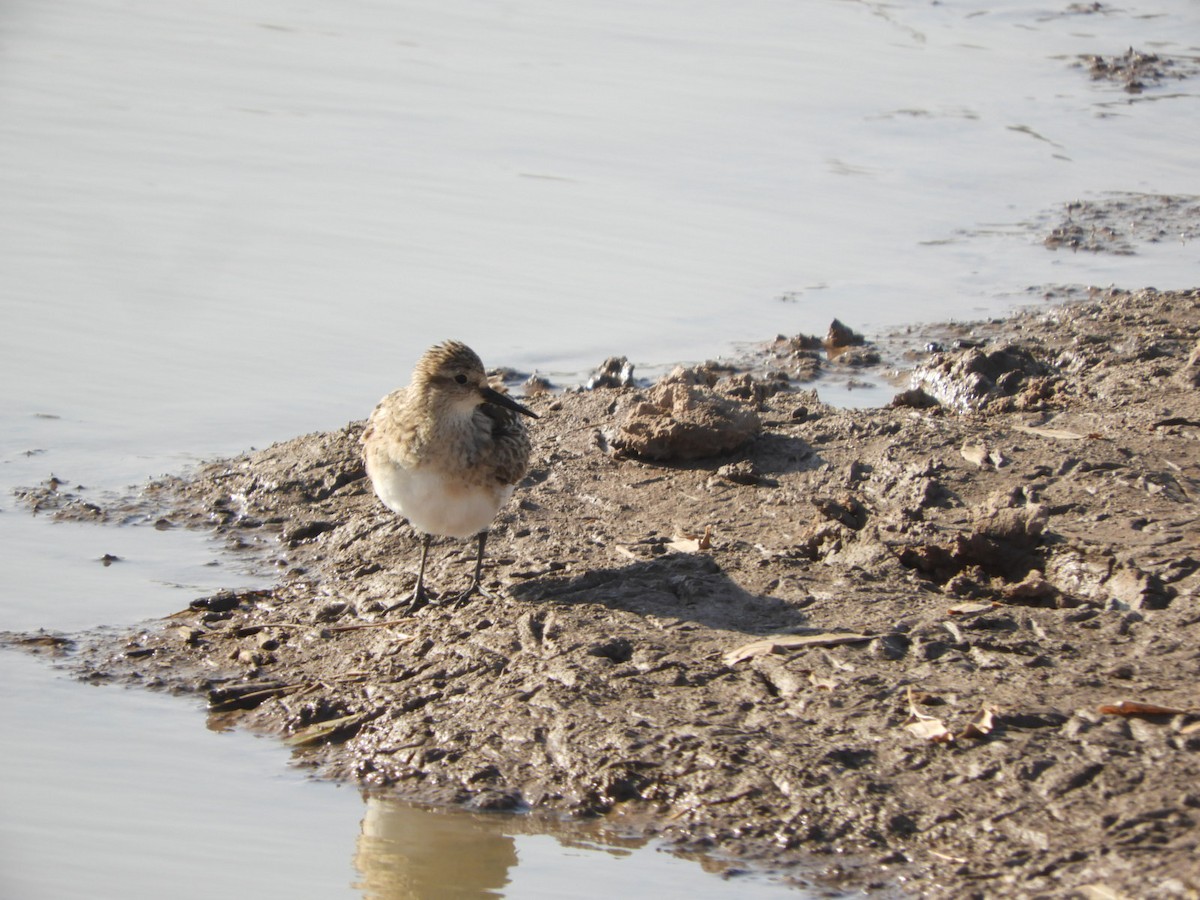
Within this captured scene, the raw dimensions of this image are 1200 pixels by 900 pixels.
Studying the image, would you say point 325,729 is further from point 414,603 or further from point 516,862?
point 516,862

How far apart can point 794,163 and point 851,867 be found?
8.68 m

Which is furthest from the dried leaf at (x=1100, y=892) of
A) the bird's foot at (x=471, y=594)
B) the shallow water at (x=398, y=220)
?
the bird's foot at (x=471, y=594)

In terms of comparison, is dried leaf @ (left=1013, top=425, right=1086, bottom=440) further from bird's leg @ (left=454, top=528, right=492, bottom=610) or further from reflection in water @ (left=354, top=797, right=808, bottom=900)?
reflection in water @ (left=354, top=797, right=808, bottom=900)

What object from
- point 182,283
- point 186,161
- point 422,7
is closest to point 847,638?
point 182,283

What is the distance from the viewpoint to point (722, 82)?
14609mm

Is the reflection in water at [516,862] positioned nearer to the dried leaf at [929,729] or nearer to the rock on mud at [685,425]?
the dried leaf at [929,729]

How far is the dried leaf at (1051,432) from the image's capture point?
290 inches

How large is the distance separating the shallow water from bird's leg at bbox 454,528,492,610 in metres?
1.16

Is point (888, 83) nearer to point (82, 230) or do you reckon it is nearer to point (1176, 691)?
point (82, 230)

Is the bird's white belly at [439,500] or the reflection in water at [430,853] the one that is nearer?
the reflection in water at [430,853]

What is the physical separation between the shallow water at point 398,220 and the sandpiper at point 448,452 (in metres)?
1.26

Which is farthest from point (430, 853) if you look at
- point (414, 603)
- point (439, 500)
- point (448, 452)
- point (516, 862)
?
point (448, 452)

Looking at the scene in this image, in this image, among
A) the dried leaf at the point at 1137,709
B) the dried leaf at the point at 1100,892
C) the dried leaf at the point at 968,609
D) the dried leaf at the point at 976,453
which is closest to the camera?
the dried leaf at the point at 1100,892

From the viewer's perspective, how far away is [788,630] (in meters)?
5.93
